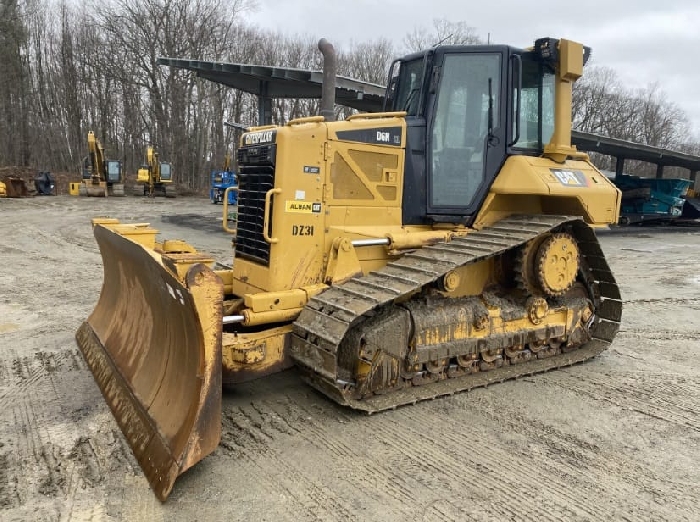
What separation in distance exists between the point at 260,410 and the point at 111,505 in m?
1.37

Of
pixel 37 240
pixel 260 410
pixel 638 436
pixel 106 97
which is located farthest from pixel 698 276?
pixel 106 97

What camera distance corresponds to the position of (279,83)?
16016mm

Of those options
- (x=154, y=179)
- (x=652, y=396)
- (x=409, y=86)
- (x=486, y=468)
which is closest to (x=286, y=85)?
(x=409, y=86)

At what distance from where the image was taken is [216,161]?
3588cm

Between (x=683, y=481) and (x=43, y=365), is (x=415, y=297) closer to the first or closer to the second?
(x=683, y=481)

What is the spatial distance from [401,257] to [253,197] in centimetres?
140

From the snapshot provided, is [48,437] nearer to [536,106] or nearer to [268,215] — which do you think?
[268,215]

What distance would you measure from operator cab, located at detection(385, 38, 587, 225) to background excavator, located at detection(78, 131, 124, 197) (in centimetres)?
2386

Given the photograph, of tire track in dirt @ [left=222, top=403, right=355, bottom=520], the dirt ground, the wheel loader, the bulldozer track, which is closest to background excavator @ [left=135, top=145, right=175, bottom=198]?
the dirt ground

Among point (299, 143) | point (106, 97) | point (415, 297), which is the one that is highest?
point (106, 97)

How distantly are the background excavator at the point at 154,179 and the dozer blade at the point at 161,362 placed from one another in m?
24.2

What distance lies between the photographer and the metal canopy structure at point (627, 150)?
1928cm

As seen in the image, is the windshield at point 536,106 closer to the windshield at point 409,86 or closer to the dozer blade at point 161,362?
the windshield at point 409,86

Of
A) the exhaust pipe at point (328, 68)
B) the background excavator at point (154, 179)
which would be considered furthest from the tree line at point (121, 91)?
the exhaust pipe at point (328, 68)
